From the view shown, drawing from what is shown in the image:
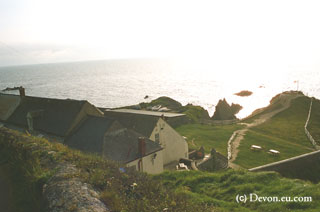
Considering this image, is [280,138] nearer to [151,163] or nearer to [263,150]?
[263,150]

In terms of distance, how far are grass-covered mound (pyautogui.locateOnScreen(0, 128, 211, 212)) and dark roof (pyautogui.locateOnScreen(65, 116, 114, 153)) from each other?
1016 centimetres

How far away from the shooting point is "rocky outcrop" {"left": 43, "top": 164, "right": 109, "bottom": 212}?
5789 mm

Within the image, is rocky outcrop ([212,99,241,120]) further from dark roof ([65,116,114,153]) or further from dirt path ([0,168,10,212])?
dirt path ([0,168,10,212])

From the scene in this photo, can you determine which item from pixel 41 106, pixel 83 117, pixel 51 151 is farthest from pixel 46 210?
pixel 41 106

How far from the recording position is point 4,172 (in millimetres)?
9914

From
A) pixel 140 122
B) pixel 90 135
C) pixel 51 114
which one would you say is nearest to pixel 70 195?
pixel 90 135

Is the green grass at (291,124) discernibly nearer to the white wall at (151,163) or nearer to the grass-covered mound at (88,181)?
the white wall at (151,163)

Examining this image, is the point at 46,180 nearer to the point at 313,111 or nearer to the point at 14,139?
the point at 14,139

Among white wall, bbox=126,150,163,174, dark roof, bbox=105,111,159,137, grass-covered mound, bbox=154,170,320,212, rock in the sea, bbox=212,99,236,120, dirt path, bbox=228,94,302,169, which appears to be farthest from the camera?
rock in the sea, bbox=212,99,236,120

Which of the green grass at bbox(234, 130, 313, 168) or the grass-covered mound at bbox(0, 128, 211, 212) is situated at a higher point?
the grass-covered mound at bbox(0, 128, 211, 212)

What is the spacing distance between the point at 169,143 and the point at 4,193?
21614 mm

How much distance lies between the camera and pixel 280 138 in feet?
143

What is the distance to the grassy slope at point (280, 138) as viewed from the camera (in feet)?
105

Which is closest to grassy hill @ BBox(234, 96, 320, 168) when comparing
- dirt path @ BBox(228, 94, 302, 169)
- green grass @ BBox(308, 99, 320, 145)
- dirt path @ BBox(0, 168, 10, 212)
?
dirt path @ BBox(228, 94, 302, 169)
